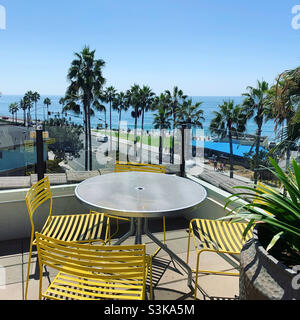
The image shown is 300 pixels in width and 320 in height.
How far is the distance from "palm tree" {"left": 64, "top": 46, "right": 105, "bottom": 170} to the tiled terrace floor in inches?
829

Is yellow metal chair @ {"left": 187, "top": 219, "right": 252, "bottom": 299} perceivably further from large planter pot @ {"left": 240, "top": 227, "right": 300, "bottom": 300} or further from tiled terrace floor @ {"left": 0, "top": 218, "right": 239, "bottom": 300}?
large planter pot @ {"left": 240, "top": 227, "right": 300, "bottom": 300}

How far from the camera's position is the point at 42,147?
3186 millimetres

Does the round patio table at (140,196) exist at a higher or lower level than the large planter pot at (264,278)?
higher

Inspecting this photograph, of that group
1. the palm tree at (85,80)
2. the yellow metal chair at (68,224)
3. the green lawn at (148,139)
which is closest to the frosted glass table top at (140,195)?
the yellow metal chair at (68,224)

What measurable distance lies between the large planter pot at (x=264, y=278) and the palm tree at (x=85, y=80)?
74.3 feet

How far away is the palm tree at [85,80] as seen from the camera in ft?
78.1

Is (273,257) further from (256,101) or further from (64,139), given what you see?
(256,101)

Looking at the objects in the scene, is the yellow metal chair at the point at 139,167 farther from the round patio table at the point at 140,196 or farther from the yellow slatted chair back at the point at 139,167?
the round patio table at the point at 140,196

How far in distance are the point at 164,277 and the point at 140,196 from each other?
2.58 feet

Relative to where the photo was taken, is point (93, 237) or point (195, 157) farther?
point (195, 157)

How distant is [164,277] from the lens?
90.7 inches

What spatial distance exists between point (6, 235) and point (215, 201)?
7.19 ft
